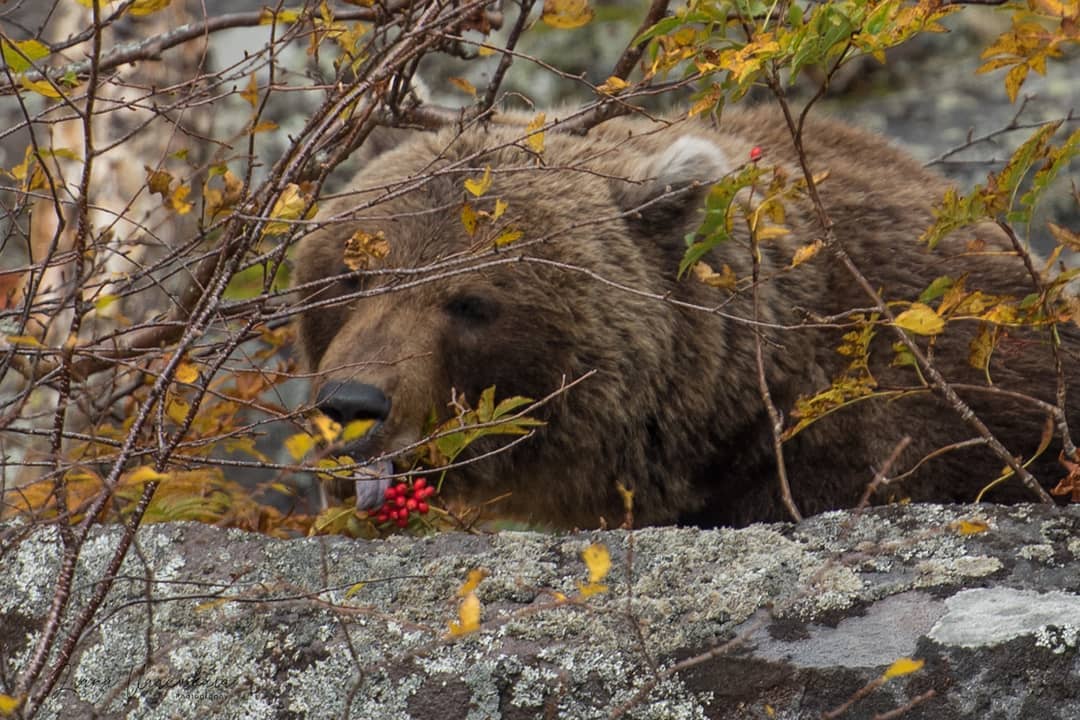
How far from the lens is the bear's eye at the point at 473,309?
4512 mm

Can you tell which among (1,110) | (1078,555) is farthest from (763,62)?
(1,110)

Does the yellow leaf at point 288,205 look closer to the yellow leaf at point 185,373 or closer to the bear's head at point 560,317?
the yellow leaf at point 185,373

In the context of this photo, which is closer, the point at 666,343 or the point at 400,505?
the point at 400,505

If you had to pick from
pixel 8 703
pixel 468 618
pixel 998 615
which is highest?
pixel 8 703

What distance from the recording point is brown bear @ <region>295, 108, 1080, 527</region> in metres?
4.49

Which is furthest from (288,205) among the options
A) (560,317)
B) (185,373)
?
(560,317)

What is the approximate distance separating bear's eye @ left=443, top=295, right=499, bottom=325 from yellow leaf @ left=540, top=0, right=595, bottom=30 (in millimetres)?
987

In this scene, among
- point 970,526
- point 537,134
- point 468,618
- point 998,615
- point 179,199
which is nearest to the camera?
point 468,618

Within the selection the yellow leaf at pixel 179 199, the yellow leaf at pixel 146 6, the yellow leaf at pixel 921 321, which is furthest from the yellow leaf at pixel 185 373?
the yellow leaf at pixel 921 321

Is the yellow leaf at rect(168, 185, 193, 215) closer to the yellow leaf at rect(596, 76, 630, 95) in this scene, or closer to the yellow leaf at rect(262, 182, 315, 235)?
the yellow leaf at rect(262, 182, 315, 235)

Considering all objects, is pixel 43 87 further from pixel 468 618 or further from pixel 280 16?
pixel 468 618

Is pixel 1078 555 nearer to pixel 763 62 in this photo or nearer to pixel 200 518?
pixel 763 62

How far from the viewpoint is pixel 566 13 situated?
12.8 feet

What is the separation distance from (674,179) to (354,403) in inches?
53.7
